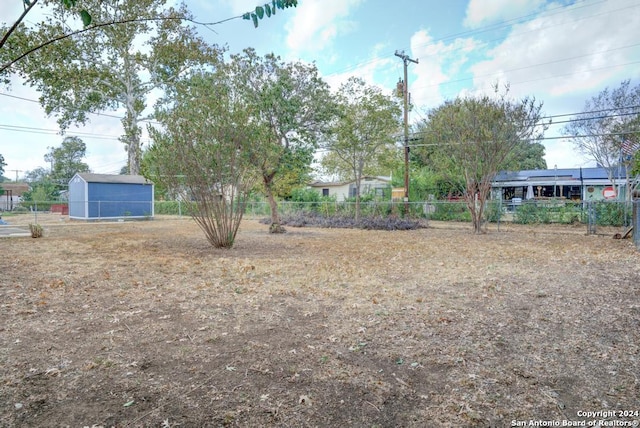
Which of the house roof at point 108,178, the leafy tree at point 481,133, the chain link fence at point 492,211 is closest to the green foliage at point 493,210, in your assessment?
the chain link fence at point 492,211

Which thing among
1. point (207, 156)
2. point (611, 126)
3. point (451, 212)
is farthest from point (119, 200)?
point (611, 126)

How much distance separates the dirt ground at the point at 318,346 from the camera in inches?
86.7

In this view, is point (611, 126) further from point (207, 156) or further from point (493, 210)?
point (207, 156)

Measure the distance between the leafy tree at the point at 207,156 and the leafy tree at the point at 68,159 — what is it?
42.8 m

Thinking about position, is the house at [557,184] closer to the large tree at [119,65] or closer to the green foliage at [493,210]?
the green foliage at [493,210]

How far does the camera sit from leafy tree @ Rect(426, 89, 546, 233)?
468 inches

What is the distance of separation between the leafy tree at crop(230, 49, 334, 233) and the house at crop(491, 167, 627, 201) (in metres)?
16.3

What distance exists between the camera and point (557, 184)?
85.4ft

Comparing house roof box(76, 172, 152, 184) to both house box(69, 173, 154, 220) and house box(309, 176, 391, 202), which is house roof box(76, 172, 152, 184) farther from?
house box(309, 176, 391, 202)

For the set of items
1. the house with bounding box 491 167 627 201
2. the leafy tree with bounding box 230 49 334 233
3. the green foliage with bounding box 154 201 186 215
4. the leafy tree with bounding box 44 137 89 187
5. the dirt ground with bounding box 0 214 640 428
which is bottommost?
the dirt ground with bounding box 0 214 640 428

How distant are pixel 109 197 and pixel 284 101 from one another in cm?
1443

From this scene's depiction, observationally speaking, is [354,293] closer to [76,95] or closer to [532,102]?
[532,102]

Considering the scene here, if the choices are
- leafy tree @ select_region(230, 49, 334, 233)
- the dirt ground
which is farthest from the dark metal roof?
the dirt ground

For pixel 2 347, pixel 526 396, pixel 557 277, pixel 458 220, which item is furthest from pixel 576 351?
pixel 458 220
